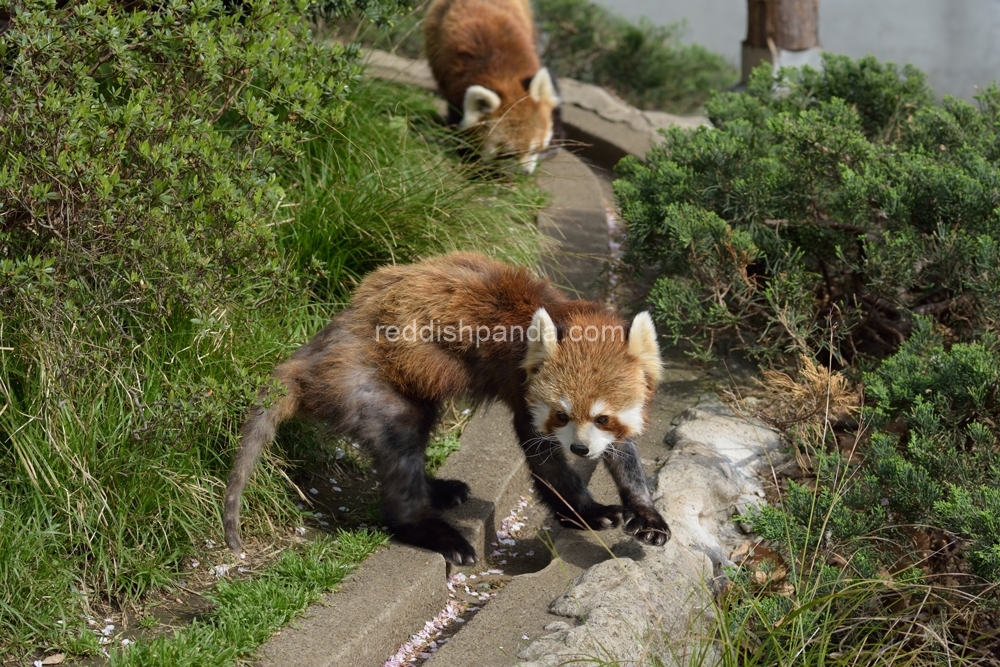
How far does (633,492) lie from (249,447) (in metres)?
1.62

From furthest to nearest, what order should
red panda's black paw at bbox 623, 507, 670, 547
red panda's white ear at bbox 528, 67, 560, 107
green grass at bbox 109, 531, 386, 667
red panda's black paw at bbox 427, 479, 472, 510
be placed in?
red panda's white ear at bbox 528, 67, 560, 107 < red panda's black paw at bbox 427, 479, 472, 510 < red panda's black paw at bbox 623, 507, 670, 547 < green grass at bbox 109, 531, 386, 667

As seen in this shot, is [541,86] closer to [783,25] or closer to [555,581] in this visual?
[783,25]

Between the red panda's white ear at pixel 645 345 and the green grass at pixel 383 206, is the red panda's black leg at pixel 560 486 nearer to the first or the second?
the red panda's white ear at pixel 645 345

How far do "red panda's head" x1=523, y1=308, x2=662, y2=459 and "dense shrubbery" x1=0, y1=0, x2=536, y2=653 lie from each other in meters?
1.17

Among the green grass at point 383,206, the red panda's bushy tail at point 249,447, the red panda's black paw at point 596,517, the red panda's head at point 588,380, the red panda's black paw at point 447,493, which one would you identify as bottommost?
the red panda's black paw at point 596,517

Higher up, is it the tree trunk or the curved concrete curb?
the tree trunk

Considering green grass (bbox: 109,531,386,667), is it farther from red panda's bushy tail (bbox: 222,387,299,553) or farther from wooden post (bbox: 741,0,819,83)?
wooden post (bbox: 741,0,819,83)

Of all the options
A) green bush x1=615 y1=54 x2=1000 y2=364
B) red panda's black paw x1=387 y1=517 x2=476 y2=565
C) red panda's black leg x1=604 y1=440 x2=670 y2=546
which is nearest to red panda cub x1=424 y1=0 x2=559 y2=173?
green bush x1=615 y1=54 x2=1000 y2=364

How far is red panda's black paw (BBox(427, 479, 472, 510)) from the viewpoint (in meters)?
4.55

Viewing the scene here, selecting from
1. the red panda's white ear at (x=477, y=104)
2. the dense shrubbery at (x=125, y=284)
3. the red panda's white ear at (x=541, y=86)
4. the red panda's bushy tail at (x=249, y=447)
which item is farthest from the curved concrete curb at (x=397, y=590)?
the red panda's white ear at (x=541, y=86)

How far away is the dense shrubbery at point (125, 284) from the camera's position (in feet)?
11.7

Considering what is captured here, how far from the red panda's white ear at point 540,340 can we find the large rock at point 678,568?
0.85 meters

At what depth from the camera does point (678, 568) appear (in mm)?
4008

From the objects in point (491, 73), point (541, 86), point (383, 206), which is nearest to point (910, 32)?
point (541, 86)
